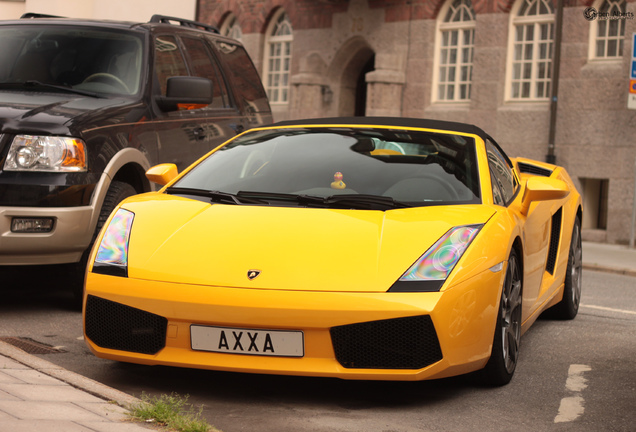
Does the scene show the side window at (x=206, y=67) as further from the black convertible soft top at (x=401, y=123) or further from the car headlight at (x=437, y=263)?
the car headlight at (x=437, y=263)

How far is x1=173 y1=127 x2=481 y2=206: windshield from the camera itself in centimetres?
567

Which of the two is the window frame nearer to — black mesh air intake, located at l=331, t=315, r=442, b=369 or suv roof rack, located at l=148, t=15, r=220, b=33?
suv roof rack, located at l=148, t=15, r=220, b=33

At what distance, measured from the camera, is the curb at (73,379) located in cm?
440

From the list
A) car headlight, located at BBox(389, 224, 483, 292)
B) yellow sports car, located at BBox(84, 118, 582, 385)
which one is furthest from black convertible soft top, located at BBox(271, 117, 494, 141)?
car headlight, located at BBox(389, 224, 483, 292)

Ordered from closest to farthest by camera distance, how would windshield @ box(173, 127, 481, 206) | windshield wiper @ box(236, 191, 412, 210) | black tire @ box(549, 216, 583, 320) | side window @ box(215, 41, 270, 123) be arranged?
windshield wiper @ box(236, 191, 412, 210) → windshield @ box(173, 127, 481, 206) → black tire @ box(549, 216, 583, 320) → side window @ box(215, 41, 270, 123)

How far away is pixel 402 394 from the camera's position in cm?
514

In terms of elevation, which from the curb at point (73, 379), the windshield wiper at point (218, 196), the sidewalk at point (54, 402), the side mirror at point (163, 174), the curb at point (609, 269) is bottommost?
the curb at point (609, 269)

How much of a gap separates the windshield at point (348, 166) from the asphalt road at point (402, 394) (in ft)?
3.23

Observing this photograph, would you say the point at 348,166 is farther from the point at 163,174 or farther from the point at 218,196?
the point at 163,174

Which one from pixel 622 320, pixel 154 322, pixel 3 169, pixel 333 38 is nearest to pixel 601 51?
pixel 333 38

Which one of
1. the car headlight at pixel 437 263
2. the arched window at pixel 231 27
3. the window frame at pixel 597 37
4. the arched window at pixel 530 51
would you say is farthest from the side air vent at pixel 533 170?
the arched window at pixel 231 27

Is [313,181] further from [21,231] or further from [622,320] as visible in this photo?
[622,320]

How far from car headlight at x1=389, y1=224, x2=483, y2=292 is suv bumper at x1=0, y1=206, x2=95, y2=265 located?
2821mm

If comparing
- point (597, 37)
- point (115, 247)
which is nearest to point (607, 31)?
point (597, 37)
